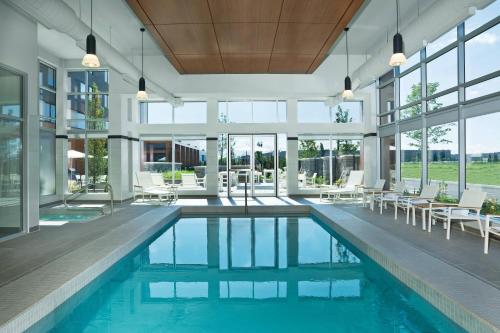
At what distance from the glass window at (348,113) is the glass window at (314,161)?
81 cm

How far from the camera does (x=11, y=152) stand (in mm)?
5969

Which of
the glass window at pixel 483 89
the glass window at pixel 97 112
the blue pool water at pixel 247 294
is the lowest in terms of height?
the blue pool water at pixel 247 294

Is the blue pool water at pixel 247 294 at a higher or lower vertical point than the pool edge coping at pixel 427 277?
lower

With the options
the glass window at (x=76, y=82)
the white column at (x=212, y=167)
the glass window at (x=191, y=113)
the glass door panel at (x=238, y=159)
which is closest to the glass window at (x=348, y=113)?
the glass door panel at (x=238, y=159)

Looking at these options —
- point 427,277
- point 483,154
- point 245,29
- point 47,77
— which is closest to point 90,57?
point 245,29

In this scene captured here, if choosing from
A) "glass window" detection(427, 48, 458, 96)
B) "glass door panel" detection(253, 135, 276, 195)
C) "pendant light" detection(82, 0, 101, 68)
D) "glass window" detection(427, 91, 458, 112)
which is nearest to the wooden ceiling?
"pendant light" detection(82, 0, 101, 68)

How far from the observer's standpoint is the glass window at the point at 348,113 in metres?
13.2

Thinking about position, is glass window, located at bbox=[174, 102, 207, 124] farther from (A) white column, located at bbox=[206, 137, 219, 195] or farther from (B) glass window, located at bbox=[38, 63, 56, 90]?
(B) glass window, located at bbox=[38, 63, 56, 90]

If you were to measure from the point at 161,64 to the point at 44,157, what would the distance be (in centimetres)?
474

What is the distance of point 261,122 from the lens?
13297 mm

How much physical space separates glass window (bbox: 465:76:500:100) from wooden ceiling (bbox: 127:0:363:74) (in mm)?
2469

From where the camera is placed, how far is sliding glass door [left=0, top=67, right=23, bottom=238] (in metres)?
5.80

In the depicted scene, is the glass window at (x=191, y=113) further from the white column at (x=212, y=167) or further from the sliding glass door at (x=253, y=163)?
the sliding glass door at (x=253, y=163)

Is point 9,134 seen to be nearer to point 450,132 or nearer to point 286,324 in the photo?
point 286,324
